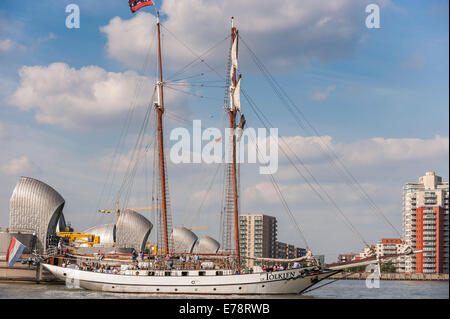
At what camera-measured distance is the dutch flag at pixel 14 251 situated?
7150 centimetres

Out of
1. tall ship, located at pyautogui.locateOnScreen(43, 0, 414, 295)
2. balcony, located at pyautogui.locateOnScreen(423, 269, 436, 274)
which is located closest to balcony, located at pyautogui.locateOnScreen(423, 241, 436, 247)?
balcony, located at pyautogui.locateOnScreen(423, 269, 436, 274)

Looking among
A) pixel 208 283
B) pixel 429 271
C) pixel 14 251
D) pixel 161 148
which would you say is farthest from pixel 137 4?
pixel 429 271

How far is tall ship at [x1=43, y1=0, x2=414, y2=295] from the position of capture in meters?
61.3

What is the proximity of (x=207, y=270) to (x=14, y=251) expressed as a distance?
25.2 meters

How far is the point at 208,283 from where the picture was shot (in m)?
61.3

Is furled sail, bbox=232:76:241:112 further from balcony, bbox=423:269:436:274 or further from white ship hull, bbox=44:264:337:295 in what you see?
balcony, bbox=423:269:436:274

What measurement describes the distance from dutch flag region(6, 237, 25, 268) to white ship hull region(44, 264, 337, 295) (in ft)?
36.2

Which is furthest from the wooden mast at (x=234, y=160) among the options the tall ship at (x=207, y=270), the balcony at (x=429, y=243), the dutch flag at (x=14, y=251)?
the balcony at (x=429, y=243)

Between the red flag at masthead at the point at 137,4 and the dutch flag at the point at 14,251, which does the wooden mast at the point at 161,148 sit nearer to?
the red flag at masthead at the point at 137,4

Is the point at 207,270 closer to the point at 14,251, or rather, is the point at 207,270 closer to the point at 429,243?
the point at 14,251

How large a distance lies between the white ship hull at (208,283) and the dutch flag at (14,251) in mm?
11024
